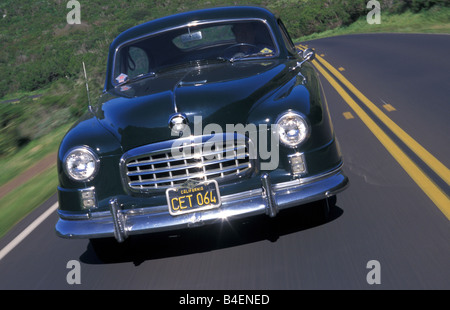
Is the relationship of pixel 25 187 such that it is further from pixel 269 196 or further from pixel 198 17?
pixel 269 196

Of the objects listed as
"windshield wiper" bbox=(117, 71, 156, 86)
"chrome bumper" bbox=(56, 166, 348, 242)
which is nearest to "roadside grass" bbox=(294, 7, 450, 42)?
"windshield wiper" bbox=(117, 71, 156, 86)

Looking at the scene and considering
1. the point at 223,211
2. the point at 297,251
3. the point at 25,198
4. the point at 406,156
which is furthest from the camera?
the point at 25,198

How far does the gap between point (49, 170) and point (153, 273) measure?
17.4ft

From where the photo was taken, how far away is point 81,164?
452 cm

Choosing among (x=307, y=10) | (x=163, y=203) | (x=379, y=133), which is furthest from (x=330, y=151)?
(x=307, y=10)

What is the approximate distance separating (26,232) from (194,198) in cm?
244

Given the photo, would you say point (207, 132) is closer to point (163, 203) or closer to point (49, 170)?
point (163, 203)

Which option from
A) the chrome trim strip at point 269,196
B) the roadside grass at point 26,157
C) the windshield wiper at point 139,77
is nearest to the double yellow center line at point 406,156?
the chrome trim strip at point 269,196

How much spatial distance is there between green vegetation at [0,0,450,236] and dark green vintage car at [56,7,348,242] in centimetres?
243

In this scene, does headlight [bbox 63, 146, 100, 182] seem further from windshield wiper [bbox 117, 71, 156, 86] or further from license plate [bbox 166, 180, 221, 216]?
windshield wiper [bbox 117, 71, 156, 86]

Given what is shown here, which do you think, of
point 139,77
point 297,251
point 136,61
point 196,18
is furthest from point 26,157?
point 297,251

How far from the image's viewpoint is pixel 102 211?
176 inches

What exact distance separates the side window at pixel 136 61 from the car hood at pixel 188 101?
75 centimetres
